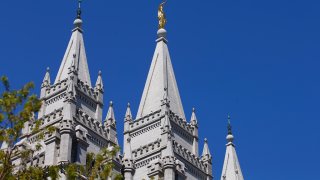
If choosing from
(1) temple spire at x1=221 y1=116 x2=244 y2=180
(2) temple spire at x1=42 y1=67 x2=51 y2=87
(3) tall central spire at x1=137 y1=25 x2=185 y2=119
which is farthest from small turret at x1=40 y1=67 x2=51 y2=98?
(1) temple spire at x1=221 y1=116 x2=244 y2=180

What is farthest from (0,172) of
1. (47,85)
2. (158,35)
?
(158,35)

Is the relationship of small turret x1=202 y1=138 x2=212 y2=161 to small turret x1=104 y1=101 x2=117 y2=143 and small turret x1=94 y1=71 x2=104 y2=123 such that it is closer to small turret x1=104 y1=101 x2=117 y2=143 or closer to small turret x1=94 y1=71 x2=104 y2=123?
small turret x1=104 y1=101 x2=117 y2=143

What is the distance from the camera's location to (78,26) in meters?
53.2

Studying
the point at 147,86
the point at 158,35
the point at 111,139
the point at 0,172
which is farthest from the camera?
the point at 158,35

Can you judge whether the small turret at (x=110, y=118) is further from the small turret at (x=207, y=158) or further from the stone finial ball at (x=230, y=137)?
the stone finial ball at (x=230, y=137)

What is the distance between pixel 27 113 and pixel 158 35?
3513cm

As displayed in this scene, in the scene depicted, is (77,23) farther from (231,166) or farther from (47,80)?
(231,166)

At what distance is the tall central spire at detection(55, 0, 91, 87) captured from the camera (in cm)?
4916

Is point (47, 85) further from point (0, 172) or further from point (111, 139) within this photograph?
point (0, 172)

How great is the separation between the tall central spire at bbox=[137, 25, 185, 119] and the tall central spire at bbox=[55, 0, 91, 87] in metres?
4.77

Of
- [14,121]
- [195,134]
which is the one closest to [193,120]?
[195,134]

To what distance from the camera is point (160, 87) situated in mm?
51406

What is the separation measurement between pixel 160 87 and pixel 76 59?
6.76 metres

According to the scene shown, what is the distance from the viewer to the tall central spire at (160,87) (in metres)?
50.8
